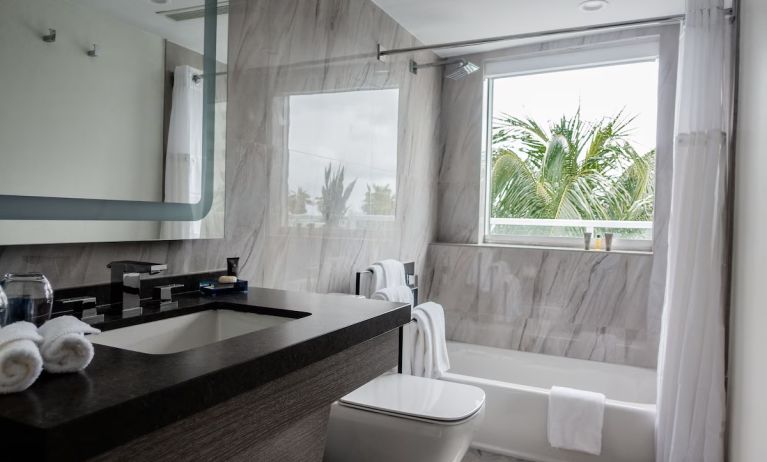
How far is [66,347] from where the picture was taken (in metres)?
0.77

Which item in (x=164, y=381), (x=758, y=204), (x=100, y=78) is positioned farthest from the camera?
(x=758, y=204)

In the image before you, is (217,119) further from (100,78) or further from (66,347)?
(66,347)

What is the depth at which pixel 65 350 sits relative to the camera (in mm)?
765

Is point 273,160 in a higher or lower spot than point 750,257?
higher

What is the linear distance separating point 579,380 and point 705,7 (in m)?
2.13

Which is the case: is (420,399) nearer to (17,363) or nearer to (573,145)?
(17,363)

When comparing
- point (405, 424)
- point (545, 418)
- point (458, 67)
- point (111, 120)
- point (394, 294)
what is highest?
point (458, 67)

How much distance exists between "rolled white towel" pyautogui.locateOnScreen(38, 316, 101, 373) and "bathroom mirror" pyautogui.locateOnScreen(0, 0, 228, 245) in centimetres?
53

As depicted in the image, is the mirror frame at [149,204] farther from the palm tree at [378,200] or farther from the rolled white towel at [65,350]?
the palm tree at [378,200]

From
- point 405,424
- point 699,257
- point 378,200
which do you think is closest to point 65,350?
point 405,424

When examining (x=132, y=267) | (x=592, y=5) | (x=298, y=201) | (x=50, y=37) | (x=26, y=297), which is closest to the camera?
(x=26, y=297)

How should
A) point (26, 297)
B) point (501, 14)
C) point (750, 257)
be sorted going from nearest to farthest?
point (26, 297), point (750, 257), point (501, 14)

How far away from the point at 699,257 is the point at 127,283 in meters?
2.32

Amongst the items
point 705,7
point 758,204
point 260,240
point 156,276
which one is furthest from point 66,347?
point 705,7
